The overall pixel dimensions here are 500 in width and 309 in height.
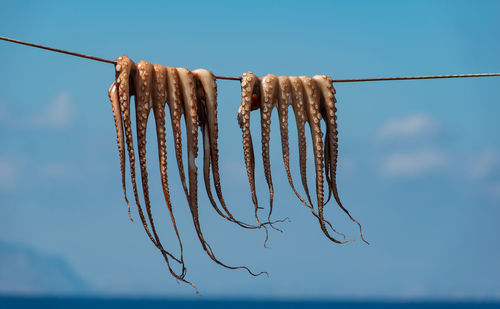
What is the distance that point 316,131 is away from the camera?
4.00 metres

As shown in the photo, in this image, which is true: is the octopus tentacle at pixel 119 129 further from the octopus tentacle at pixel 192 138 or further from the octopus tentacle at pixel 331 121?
the octopus tentacle at pixel 331 121

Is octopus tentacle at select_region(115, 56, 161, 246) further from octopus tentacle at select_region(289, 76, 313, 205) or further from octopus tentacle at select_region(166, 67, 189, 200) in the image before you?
octopus tentacle at select_region(289, 76, 313, 205)

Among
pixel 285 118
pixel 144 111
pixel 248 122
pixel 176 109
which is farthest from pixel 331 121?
pixel 144 111

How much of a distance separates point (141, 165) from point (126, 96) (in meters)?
0.32

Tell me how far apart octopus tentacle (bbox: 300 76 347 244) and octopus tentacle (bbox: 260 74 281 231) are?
16 centimetres

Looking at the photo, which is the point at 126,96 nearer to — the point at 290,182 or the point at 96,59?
the point at 96,59

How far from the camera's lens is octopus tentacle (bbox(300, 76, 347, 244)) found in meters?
3.98

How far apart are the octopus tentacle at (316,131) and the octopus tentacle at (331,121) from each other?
41mm

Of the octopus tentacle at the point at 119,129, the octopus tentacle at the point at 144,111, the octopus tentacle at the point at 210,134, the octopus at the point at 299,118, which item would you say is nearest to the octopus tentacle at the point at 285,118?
the octopus at the point at 299,118

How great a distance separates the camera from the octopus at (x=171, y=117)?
141 inches

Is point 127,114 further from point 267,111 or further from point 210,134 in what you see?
point 267,111

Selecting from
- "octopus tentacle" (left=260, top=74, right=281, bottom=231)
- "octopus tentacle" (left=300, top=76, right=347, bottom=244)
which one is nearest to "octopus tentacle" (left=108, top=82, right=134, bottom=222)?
"octopus tentacle" (left=260, top=74, right=281, bottom=231)

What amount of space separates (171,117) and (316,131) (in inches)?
29.3

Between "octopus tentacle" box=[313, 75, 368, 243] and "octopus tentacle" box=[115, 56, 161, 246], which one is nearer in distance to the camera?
"octopus tentacle" box=[115, 56, 161, 246]
